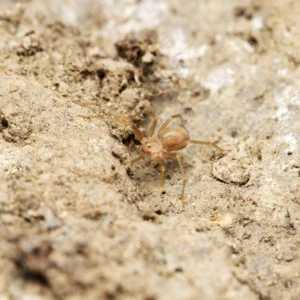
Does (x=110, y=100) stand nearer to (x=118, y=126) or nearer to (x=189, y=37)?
(x=118, y=126)

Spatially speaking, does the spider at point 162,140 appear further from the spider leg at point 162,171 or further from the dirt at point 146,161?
the dirt at point 146,161

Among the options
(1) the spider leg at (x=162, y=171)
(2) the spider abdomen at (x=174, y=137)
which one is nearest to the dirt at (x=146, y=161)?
(1) the spider leg at (x=162, y=171)

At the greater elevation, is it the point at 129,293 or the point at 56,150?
the point at 56,150

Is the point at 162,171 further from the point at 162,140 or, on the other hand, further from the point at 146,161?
the point at 162,140

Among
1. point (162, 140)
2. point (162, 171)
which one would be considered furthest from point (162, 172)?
point (162, 140)

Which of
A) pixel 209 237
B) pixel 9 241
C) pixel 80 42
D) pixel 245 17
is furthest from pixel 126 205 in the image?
pixel 245 17

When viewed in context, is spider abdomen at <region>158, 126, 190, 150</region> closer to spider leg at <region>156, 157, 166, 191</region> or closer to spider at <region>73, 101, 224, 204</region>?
spider at <region>73, 101, 224, 204</region>
